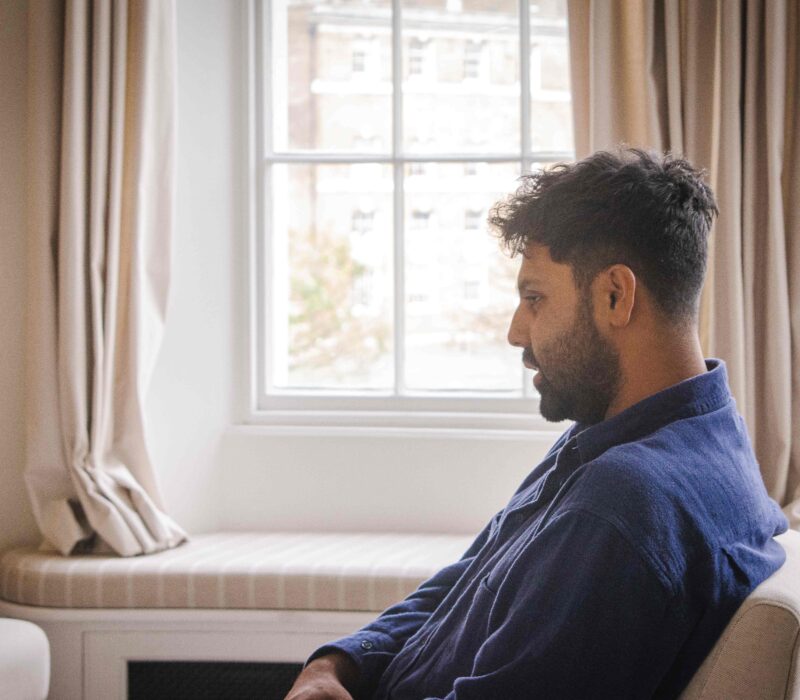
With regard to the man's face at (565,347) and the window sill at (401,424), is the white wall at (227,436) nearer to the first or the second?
the window sill at (401,424)

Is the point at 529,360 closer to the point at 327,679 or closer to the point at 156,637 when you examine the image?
the point at 327,679

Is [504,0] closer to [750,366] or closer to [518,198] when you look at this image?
[750,366]

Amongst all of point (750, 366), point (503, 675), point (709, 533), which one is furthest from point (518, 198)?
point (750, 366)

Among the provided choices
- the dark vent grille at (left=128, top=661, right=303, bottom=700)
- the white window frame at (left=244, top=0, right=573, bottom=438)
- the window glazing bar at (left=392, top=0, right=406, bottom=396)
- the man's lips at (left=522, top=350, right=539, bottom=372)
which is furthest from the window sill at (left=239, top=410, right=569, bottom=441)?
the man's lips at (left=522, top=350, right=539, bottom=372)

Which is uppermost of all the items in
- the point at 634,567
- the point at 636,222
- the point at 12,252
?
the point at 12,252

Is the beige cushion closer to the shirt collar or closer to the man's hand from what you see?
the man's hand

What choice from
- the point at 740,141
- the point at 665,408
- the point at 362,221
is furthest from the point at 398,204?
the point at 665,408

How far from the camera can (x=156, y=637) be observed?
8.32 feet

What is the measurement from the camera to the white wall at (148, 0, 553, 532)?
9.61 feet

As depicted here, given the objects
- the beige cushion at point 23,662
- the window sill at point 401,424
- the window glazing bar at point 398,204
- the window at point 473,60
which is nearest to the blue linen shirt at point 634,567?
the beige cushion at point 23,662

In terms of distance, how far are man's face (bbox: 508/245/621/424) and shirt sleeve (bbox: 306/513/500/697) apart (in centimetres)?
35

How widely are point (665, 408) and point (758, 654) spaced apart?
1.11 feet

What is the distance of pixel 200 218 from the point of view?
9.77 feet

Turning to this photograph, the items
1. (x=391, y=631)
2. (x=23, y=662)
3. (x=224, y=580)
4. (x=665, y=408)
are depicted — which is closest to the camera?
(x=665, y=408)
